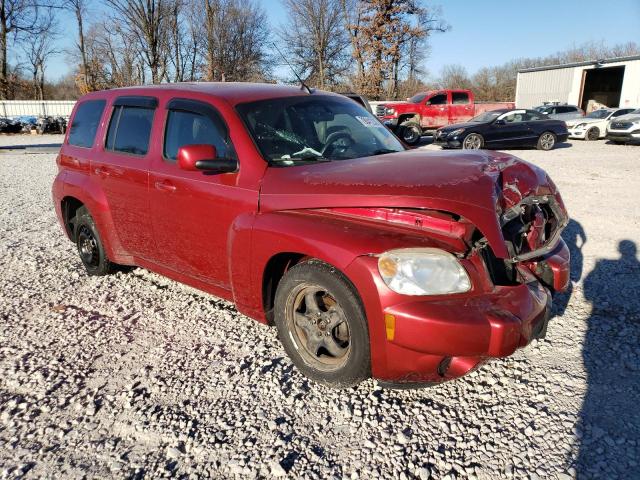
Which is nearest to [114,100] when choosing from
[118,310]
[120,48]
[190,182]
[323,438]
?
[190,182]

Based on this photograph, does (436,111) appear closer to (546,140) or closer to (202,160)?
(546,140)

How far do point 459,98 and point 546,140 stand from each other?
16.1ft

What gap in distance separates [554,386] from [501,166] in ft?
4.51

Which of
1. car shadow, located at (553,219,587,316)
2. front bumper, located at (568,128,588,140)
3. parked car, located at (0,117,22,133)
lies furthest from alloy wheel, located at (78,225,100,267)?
parked car, located at (0,117,22,133)

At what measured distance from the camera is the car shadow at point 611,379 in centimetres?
230

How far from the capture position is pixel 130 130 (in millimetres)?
4238

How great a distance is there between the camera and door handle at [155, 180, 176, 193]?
3701 millimetres

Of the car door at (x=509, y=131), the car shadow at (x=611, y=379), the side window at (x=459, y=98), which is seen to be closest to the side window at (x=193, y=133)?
the car shadow at (x=611, y=379)

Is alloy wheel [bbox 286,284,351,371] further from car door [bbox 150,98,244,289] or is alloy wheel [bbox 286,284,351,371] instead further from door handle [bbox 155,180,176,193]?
door handle [bbox 155,180,176,193]

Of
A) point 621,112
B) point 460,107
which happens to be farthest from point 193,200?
point 621,112

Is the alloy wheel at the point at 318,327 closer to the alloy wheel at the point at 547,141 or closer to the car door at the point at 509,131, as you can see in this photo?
the car door at the point at 509,131

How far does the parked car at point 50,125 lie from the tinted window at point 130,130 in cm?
3156

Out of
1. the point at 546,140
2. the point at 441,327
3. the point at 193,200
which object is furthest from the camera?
the point at 546,140

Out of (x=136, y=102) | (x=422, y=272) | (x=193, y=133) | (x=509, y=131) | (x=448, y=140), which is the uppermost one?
(x=136, y=102)
